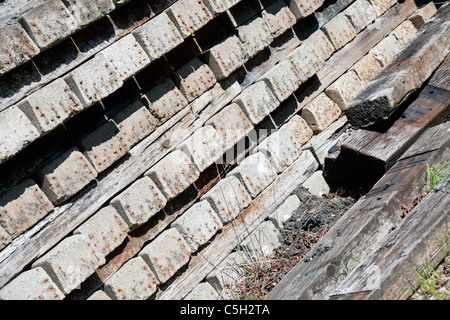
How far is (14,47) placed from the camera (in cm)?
315

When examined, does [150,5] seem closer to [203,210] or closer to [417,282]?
[203,210]

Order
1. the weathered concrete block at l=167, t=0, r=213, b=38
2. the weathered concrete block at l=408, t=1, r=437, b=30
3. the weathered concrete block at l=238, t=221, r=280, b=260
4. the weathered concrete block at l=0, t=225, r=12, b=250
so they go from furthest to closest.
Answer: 1. the weathered concrete block at l=408, t=1, r=437, b=30
2. the weathered concrete block at l=238, t=221, r=280, b=260
3. the weathered concrete block at l=167, t=0, r=213, b=38
4. the weathered concrete block at l=0, t=225, r=12, b=250

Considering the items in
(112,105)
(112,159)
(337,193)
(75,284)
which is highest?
(112,105)

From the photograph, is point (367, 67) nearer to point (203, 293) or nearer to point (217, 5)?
point (217, 5)

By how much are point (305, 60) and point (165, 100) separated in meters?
1.45

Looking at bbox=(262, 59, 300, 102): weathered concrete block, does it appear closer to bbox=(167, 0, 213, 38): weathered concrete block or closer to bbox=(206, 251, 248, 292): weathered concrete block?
bbox=(167, 0, 213, 38): weathered concrete block

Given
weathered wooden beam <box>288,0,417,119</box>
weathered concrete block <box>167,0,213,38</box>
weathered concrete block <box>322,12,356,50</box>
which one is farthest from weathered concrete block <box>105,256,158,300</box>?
weathered concrete block <box>322,12,356,50</box>

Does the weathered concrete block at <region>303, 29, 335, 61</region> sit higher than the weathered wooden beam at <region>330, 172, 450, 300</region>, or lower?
higher

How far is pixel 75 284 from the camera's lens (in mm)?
3314

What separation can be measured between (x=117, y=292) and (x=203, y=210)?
0.91 m

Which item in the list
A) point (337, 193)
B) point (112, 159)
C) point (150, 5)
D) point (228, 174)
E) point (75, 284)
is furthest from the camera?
point (337, 193)

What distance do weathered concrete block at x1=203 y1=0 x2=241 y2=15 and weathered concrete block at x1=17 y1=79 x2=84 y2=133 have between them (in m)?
1.38

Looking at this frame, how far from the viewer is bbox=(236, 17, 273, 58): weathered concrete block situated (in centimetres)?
433

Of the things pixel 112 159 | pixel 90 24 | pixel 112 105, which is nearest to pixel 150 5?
pixel 90 24
